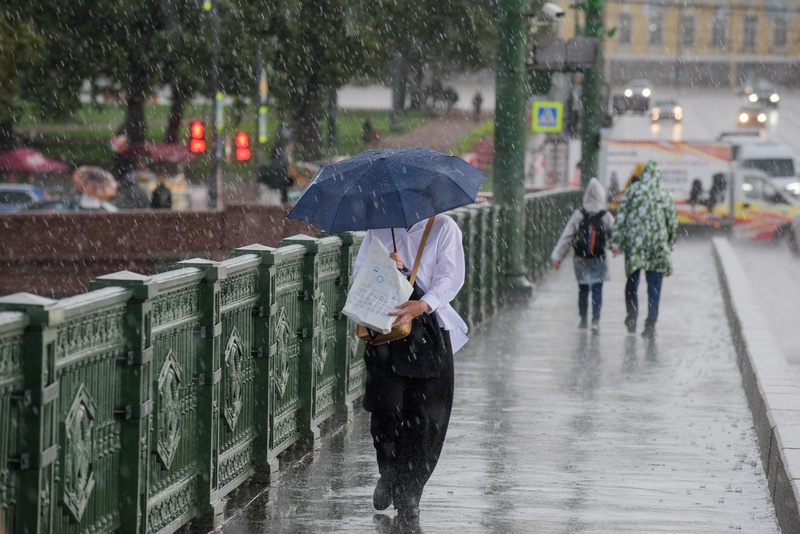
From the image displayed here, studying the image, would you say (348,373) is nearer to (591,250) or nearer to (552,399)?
(552,399)

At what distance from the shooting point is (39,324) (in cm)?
457

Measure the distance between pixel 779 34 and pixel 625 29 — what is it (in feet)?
37.1

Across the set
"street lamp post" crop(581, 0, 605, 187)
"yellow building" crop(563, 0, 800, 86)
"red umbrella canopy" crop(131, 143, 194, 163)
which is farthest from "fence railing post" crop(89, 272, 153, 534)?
"yellow building" crop(563, 0, 800, 86)

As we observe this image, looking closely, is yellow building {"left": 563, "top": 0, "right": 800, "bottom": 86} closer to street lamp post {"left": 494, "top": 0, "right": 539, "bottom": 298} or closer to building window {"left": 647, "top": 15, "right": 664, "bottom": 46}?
building window {"left": 647, "top": 15, "right": 664, "bottom": 46}

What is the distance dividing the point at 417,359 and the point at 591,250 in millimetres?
8600

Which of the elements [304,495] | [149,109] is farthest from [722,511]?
[149,109]

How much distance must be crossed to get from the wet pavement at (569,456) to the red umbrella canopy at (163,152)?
35.3m

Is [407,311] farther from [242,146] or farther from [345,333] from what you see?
[242,146]

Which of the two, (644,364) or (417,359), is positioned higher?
(417,359)

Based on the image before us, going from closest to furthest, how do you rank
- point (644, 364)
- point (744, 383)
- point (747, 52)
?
1. point (744, 383)
2. point (644, 364)
3. point (747, 52)

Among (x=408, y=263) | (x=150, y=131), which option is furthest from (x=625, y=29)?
(x=408, y=263)

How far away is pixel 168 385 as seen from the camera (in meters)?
5.92

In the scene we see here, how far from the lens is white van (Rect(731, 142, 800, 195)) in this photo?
41.6 meters

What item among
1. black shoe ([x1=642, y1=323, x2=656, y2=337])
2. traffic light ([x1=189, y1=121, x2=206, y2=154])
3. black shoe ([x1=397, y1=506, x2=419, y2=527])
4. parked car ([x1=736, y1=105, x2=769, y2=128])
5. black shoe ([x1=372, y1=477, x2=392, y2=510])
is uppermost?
parked car ([x1=736, y1=105, x2=769, y2=128])
